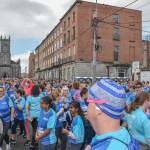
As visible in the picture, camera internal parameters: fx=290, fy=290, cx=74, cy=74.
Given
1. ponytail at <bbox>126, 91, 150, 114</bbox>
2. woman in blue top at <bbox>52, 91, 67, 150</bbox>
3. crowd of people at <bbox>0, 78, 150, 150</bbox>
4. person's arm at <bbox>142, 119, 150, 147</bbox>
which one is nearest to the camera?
crowd of people at <bbox>0, 78, 150, 150</bbox>

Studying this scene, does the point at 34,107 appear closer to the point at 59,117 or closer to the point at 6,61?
the point at 59,117

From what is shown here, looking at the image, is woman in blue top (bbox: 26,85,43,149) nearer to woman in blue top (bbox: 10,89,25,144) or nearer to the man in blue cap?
woman in blue top (bbox: 10,89,25,144)

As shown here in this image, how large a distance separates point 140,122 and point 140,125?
0.05 metres

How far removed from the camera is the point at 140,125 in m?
4.45

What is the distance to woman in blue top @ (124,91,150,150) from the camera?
4367mm

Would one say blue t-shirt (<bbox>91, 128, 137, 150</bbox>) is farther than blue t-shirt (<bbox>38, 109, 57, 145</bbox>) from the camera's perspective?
No

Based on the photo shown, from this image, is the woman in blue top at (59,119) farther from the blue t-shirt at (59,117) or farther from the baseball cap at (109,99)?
the baseball cap at (109,99)

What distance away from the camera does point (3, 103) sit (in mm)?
8141

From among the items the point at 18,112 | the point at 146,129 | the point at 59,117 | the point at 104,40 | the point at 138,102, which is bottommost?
the point at 18,112

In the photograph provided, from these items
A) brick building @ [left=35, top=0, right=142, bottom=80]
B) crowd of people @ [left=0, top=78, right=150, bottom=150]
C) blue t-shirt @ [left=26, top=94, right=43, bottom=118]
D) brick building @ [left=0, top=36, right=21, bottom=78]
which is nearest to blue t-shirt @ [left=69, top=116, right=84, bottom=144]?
crowd of people @ [left=0, top=78, right=150, bottom=150]

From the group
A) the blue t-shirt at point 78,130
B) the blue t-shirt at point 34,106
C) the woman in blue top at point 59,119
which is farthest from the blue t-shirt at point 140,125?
the blue t-shirt at point 34,106

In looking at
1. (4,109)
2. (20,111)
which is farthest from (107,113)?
(20,111)

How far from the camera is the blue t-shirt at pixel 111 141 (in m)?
1.76

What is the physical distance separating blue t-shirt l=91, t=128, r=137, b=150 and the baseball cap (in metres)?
0.13
